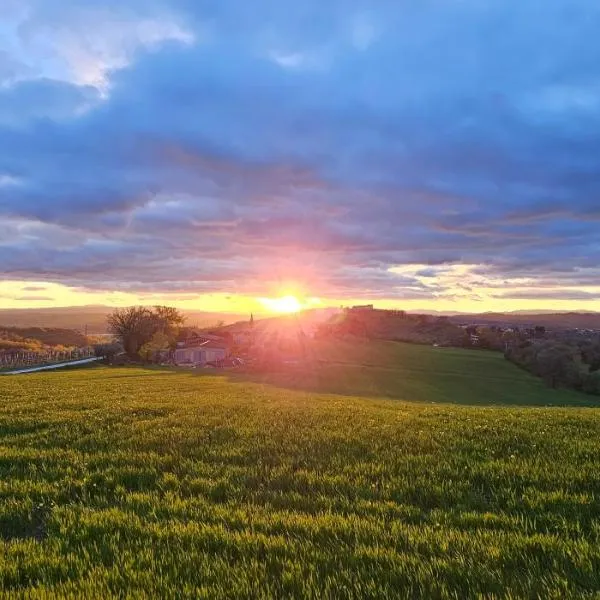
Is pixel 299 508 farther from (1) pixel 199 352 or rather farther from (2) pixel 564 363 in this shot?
(1) pixel 199 352

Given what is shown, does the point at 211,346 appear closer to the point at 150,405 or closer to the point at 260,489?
the point at 150,405

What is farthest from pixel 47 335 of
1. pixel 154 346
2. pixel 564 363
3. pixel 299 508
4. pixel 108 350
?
pixel 299 508

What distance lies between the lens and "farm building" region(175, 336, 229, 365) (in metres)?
112

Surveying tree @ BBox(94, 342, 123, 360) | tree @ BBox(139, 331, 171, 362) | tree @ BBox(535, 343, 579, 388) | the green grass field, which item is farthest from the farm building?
the green grass field

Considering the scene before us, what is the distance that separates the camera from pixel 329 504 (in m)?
6.77

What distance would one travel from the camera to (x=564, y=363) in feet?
254

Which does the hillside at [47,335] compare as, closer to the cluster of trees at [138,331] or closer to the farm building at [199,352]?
the farm building at [199,352]

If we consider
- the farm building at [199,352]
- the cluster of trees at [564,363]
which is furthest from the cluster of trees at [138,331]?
the cluster of trees at [564,363]

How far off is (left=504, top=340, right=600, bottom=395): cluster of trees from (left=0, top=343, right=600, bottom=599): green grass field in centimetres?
6921

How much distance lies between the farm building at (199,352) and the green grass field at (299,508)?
9942 cm

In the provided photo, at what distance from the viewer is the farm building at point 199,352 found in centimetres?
11162

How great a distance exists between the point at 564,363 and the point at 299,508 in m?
81.0

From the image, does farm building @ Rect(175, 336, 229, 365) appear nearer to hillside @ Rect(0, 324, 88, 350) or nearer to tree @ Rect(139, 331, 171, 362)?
tree @ Rect(139, 331, 171, 362)

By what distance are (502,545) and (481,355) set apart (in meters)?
105
